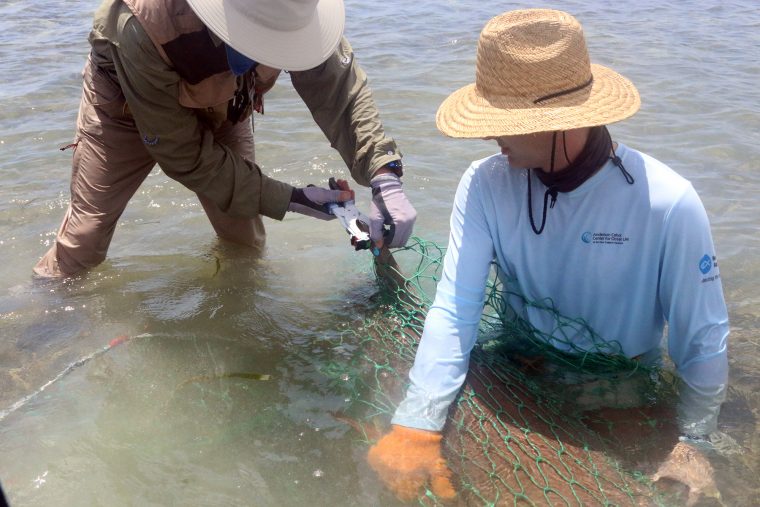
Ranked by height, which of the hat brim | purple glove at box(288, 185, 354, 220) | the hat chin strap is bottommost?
purple glove at box(288, 185, 354, 220)

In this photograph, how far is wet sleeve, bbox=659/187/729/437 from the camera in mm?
2207

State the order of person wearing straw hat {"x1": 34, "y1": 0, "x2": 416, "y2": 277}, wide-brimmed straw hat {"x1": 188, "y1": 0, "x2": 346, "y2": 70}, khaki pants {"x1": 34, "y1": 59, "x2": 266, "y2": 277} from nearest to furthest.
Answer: wide-brimmed straw hat {"x1": 188, "y1": 0, "x2": 346, "y2": 70}, person wearing straw hat {"x1": 34, "y1": 0, "x2": 416, "y2": 277}, khaki pants {"x1": 34, "y1": 59, "x2": 266, "y2": 277}

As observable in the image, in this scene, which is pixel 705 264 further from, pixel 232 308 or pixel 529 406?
pixel 232 308

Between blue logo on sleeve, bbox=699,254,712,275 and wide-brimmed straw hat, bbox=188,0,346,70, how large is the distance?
147cm

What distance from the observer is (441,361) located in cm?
235

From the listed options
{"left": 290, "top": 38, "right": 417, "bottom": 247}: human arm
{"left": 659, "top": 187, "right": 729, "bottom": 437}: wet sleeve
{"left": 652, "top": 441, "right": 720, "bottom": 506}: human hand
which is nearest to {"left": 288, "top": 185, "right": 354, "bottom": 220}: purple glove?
{"left": 290, "top": 38, "right": 417, "bottom": 247}: human arm

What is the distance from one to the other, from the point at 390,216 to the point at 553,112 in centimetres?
100

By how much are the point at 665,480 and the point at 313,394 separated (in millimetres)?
1319

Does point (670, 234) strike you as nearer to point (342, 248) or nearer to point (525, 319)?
point (525, 319)

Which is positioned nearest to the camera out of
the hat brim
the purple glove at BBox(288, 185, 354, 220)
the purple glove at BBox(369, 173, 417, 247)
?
the hat brim

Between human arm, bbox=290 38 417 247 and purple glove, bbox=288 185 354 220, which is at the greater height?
human arm, bbox=290 38 417 247

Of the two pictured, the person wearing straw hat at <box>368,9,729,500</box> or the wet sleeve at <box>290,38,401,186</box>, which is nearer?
the person wearing straw hat at <box>368,9,729,500</box>

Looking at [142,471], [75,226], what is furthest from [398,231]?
[75,226]

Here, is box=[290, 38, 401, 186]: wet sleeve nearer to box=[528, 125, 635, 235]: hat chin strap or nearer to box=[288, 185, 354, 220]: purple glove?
box=[288, 185, 354, 220]: purple glove
